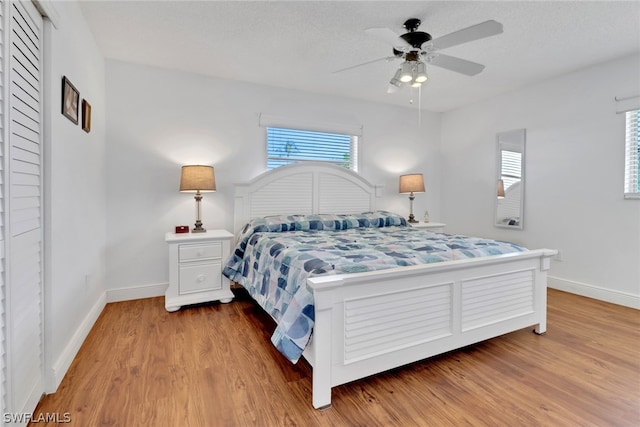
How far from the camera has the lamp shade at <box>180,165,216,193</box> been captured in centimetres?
305

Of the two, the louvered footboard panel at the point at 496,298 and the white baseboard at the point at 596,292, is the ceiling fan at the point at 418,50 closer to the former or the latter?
the louvered footboard panel at the point at 496,298

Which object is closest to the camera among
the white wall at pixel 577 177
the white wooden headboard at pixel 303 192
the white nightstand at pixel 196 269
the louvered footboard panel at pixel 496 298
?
the louvered footboard panel at pixel 496 298

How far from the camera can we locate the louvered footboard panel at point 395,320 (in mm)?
1654

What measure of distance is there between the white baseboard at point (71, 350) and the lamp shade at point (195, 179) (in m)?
1.26

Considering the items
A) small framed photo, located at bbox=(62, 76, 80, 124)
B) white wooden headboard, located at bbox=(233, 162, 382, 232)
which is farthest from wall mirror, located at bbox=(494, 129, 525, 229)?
small framed photo, located at bbox=(62, 76, 80, 124)

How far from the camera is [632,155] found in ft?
9.70

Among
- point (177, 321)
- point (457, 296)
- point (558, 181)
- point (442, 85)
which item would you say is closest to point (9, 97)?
point (177, 321)

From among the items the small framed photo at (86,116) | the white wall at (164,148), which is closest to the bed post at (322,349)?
the small framed photo at (86,116)

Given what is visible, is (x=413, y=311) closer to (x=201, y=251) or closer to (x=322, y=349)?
(x=322, y=349)

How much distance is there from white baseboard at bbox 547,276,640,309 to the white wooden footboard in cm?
138

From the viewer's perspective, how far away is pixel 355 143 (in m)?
4.28

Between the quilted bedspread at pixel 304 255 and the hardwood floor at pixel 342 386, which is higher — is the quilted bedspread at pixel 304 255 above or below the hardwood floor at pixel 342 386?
above

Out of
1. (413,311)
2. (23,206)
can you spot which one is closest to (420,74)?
(413,311)

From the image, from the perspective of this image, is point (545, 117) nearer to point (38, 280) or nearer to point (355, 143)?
point (355, 143)
